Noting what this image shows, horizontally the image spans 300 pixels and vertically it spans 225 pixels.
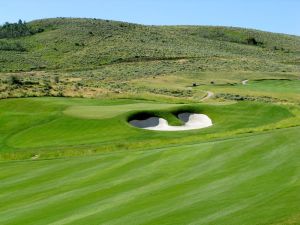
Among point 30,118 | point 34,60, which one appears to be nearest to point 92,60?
point 34,60

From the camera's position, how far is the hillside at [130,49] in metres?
120

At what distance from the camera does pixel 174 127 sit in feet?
132

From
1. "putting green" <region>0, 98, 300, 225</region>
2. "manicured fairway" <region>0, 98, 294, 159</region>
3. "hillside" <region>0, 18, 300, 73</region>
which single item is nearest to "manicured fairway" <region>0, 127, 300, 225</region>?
"putting green" <region>0, 98, 300, 225</region>

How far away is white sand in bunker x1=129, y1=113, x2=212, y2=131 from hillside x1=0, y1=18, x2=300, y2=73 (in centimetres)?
6293

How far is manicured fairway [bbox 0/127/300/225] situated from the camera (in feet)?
42.3

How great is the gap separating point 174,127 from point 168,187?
24.4 m

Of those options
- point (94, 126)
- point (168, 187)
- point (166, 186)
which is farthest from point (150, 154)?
point (94, 126)

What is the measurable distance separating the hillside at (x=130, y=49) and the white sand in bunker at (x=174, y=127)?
206 feet

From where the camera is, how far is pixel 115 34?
519ft

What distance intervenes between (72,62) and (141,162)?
4221 inches

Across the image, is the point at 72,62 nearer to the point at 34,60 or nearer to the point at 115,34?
the point at 34,60

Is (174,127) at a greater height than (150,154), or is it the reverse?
(174,127)

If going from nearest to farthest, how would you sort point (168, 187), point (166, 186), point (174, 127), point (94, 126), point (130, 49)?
point (168, 187)
point (166, 186)
point (94, 126)
point (174, 127)
point (130, 49)

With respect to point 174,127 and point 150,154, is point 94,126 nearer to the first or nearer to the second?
point 174,127
